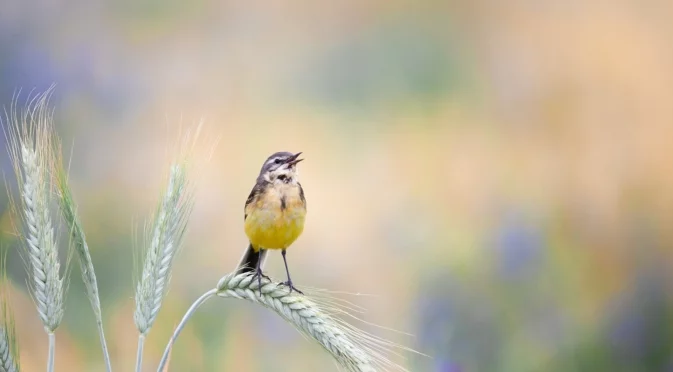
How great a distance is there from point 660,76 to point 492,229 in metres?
0.80

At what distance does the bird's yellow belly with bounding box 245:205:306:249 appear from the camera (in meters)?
1.61

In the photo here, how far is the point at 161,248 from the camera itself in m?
1.28

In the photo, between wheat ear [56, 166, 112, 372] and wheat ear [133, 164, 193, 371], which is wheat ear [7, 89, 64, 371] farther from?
wheat ear [133, 164, 193, 371]

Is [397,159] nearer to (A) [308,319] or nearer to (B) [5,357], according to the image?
(A) [308,319]

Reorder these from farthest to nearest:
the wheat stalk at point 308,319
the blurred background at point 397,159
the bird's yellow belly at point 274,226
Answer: the blurred background at point 397,159, the bird's yellow belly at point 274,226, the wheat stalk at point 308,319

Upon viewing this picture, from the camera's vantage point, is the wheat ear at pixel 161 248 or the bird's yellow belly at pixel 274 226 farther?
the bird's yellow belly at pixel 274 226

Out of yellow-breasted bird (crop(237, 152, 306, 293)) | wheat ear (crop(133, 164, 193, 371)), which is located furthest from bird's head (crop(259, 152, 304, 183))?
wheat ear (crop(133, 164, 193, 371))

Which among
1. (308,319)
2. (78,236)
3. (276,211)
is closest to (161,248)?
(78,236)

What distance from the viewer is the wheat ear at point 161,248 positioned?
48.6 inches

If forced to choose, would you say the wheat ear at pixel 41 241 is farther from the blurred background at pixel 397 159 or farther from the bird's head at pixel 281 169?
the blurred background at pixel 397 159

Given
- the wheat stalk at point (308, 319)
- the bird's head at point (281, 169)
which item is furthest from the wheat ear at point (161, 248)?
the bird's head at point (281, 169)

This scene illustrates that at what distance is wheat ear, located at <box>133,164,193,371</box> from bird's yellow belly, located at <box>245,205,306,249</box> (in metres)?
0.27

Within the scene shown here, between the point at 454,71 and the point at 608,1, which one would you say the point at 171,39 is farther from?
the point at 608,1

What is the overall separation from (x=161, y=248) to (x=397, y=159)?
4.57 ft
